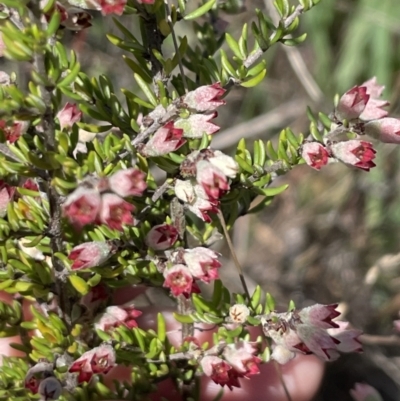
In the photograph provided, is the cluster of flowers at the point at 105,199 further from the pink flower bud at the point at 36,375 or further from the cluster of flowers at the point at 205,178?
the pink flower bud at the point at 36,375

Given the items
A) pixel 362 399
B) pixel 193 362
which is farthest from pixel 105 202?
pixel 362 399

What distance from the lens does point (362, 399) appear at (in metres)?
1.47

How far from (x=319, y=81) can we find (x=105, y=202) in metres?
2.87

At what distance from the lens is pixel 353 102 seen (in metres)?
1.10

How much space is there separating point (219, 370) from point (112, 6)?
28.5 inches

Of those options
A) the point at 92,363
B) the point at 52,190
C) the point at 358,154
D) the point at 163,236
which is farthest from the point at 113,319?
the point at 358,154

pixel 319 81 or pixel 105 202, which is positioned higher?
pixel 105 202

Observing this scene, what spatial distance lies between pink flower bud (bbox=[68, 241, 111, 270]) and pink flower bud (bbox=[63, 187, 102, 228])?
15cm

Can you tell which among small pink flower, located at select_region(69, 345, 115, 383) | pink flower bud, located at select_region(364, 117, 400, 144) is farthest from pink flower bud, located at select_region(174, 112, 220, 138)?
small pink flower, located at select_region(69, 345, 115, 383)

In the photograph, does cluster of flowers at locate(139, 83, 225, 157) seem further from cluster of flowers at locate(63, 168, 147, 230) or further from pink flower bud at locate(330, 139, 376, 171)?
pink flower bud at locate(330, 139, 376, 171)

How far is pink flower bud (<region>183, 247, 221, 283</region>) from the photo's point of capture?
1.03 meters

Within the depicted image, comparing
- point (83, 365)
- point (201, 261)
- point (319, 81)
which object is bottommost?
point (319, 81)

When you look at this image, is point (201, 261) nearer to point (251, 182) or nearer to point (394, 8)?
point (251, 182)

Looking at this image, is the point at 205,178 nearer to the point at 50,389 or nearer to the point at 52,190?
the point at 52,190
